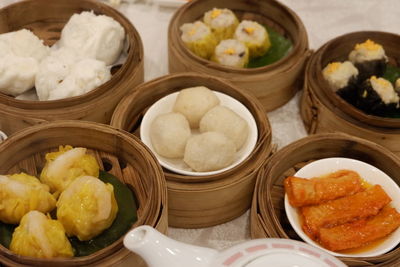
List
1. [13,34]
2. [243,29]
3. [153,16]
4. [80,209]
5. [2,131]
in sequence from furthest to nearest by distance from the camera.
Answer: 1. [153,16]
2. [243,29]
3. [13,34]
4. [2,131]
5. [80,209]

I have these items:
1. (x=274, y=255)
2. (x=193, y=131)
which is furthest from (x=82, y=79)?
(x=274, y=255)

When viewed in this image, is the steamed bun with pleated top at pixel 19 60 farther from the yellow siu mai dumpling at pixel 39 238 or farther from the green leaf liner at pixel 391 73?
the green leaf liner at pixel 391 73

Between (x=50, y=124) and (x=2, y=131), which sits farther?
(x=2, y=131)

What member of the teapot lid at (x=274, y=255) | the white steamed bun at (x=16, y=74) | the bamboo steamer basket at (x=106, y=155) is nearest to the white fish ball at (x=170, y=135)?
the bamboo steamer basket at (x=106, y=155)

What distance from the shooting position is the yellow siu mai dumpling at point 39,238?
4.16ft

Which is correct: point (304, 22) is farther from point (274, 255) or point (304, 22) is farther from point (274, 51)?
point (274, 255)

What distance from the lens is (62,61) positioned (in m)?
1.90

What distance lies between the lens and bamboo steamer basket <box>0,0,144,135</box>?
1.73m

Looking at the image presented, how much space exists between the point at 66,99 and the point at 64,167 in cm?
36

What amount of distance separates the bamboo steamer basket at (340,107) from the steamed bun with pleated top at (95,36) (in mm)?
859

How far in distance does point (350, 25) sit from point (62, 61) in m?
1.70

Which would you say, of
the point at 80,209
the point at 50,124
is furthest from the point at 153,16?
the point at 80,209

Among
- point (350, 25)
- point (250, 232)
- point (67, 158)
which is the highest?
point (67, 158)

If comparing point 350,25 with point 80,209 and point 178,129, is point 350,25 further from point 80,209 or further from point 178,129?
point 80,209
